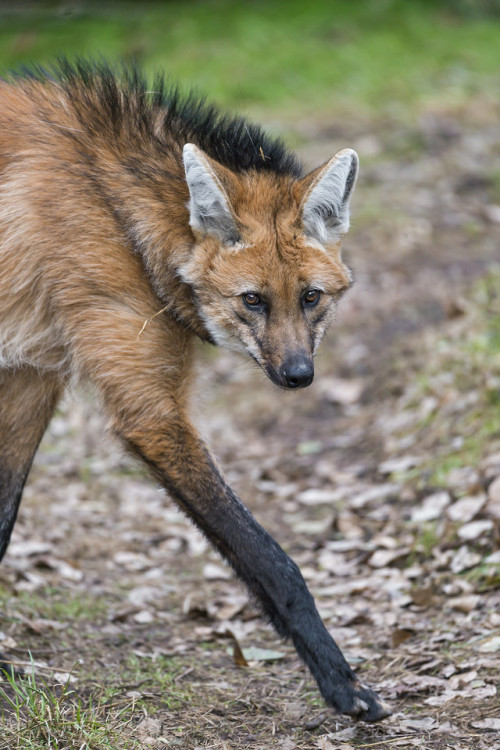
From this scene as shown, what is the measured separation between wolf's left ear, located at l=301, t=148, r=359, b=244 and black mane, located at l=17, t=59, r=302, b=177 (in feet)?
1.08

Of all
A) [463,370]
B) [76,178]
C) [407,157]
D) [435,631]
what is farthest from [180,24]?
[435,631]

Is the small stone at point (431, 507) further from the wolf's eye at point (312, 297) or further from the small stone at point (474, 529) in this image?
the wolf's eye at point (312, 297)

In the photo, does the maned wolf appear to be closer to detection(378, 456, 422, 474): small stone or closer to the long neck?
the long neck

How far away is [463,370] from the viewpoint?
5715 millimetres

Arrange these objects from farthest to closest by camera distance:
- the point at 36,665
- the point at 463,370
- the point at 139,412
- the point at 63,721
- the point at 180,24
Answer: the point at 180,24 → the point at 463,370 → the point at 36,665 → the point at 139,412 → the point at 63,721

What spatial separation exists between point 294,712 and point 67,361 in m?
1.70

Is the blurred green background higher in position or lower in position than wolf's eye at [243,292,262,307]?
lower

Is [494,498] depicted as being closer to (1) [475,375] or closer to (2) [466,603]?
(2) [466,603]

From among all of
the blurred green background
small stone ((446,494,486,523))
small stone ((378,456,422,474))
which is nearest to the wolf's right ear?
small stone ((446,494,486,523))

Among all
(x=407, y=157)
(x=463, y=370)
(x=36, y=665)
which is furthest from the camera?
(x=407, y=157)

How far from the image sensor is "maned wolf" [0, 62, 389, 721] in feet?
10.5

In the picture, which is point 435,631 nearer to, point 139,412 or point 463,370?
point 139,412

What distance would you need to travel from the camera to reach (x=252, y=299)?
10.9 ft

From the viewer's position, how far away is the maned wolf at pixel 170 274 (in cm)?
320
